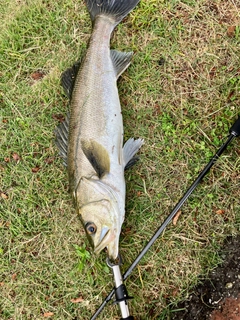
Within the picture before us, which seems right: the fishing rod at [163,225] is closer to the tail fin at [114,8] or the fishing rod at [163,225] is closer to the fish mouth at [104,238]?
the fish mouth at [104,238]

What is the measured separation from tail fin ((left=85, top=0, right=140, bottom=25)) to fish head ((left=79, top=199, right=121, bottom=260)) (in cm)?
182

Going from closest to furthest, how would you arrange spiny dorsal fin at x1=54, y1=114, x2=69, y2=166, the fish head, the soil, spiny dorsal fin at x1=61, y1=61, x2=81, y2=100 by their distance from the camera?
the fish head → the soil → spiny dorsal fin at x1=54, y1=114, x2=69, y2=166 → spiny dorsal fin at x1=61, y1=61, x2=81, y2=100

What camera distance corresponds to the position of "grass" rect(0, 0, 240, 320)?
3439 mm

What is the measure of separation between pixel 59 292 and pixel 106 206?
49.6 inches

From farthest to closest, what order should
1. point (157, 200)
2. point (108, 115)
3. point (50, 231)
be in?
point (50, 231) < point (157, 200) < point (108, 115)

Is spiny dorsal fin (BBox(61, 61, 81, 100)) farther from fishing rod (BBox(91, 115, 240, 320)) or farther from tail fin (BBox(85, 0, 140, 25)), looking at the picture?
fishing rod (BBox(91, 115, 240, 320))

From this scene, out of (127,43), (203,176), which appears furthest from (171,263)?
(127,43)

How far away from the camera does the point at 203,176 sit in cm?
322

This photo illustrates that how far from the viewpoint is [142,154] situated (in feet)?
11.8

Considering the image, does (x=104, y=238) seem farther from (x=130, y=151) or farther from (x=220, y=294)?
(x=220, y=294)

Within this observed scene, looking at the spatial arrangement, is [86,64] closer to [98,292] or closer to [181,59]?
[181,59]

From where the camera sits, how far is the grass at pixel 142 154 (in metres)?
3.44

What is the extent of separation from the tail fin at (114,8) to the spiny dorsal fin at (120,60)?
0.32 meters

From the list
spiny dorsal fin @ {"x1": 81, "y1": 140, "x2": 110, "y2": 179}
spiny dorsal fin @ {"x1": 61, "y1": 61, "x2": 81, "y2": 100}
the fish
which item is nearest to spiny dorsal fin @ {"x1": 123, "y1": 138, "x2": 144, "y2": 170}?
the fish
